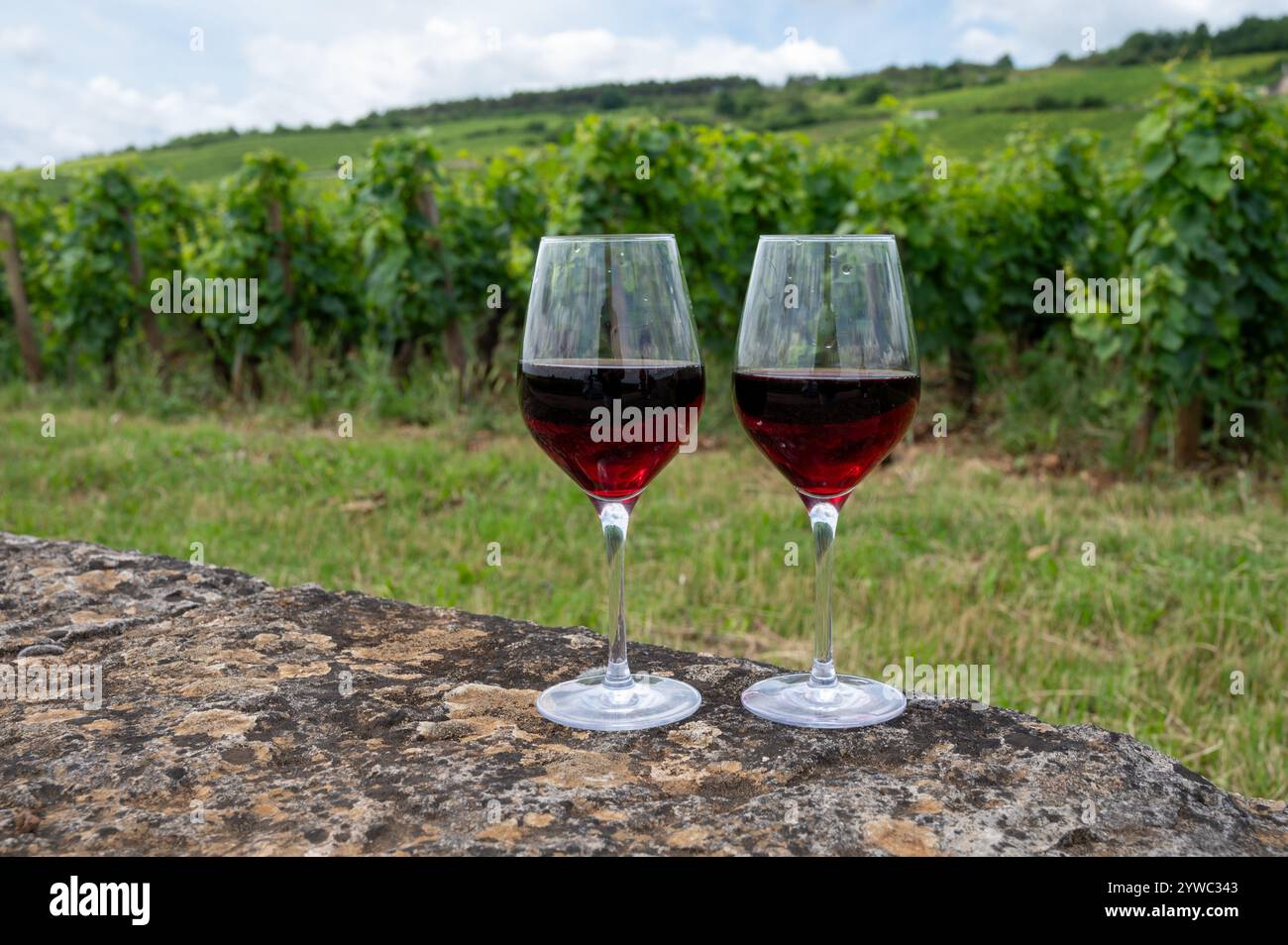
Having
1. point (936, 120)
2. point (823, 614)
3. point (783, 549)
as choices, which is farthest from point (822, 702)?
point (936, 120)

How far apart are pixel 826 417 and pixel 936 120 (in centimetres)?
3141

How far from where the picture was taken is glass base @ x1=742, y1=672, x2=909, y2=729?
3.96ft

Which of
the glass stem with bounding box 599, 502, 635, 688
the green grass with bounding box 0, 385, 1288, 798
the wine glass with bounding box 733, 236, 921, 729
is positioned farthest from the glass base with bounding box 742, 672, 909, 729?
the green grass with bounding box 0, 385, 1288, 798

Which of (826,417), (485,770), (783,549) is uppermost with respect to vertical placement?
(826,417)

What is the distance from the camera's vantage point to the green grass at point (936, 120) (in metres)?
27.5

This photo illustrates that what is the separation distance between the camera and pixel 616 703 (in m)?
1.22

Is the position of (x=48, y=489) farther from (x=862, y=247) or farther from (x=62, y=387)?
(x=862, y=247)

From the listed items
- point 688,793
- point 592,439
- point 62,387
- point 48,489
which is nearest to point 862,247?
point 592,439

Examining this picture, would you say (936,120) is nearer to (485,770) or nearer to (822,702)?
(822,702)

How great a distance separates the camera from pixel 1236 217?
6871mm

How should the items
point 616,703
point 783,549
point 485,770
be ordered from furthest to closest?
1. point 783,549
2. point 616,703
3. point 485,770

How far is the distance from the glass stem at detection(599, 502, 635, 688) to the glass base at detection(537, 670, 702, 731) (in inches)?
0.5

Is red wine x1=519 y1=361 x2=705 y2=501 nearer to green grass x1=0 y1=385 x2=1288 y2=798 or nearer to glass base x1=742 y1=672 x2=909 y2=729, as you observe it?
glass base x1=742 y1=672 x2=909 y2=729

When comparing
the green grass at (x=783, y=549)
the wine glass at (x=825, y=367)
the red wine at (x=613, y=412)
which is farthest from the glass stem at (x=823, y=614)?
the green grass at (x=783, y=549)
